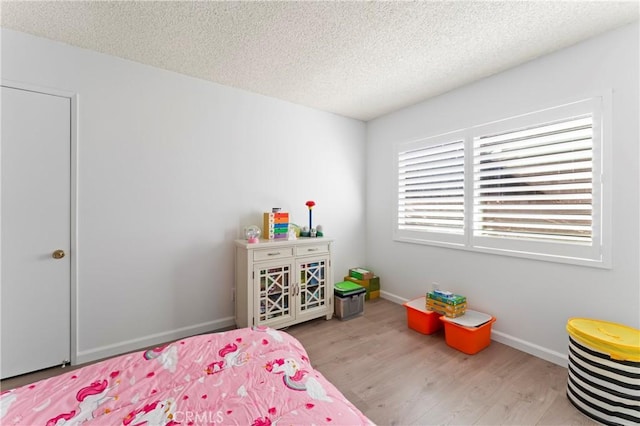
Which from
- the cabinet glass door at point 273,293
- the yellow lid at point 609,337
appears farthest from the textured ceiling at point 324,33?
the yellow lid at point 609,337

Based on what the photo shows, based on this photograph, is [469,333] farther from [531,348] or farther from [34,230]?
[34,230]

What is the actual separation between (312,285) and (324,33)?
7.52 feet

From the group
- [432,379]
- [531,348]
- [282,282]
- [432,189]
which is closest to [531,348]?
[531,348]

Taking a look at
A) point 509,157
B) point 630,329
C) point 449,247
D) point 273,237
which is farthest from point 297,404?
point 509,157

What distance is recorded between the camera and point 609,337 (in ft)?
5.31

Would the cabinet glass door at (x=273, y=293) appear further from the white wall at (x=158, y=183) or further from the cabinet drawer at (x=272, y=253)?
the white wall at (x=158, y=183)

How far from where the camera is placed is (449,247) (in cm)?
287

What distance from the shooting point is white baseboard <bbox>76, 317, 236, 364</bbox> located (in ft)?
7.10

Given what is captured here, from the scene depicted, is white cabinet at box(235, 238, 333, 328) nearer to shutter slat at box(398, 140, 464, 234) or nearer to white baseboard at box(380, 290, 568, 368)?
shutter slat at box(398, 140, 464, 234)

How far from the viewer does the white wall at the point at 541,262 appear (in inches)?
72.0

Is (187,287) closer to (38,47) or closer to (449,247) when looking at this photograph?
(38,47)

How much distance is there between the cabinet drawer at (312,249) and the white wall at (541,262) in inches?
42.5

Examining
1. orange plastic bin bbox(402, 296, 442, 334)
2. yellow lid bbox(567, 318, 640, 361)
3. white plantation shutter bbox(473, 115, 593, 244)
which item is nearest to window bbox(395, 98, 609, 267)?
white plantation shutter bbox(473, 115, 593, 244)

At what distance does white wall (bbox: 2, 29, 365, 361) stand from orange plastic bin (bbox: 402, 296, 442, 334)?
1.65 metres
